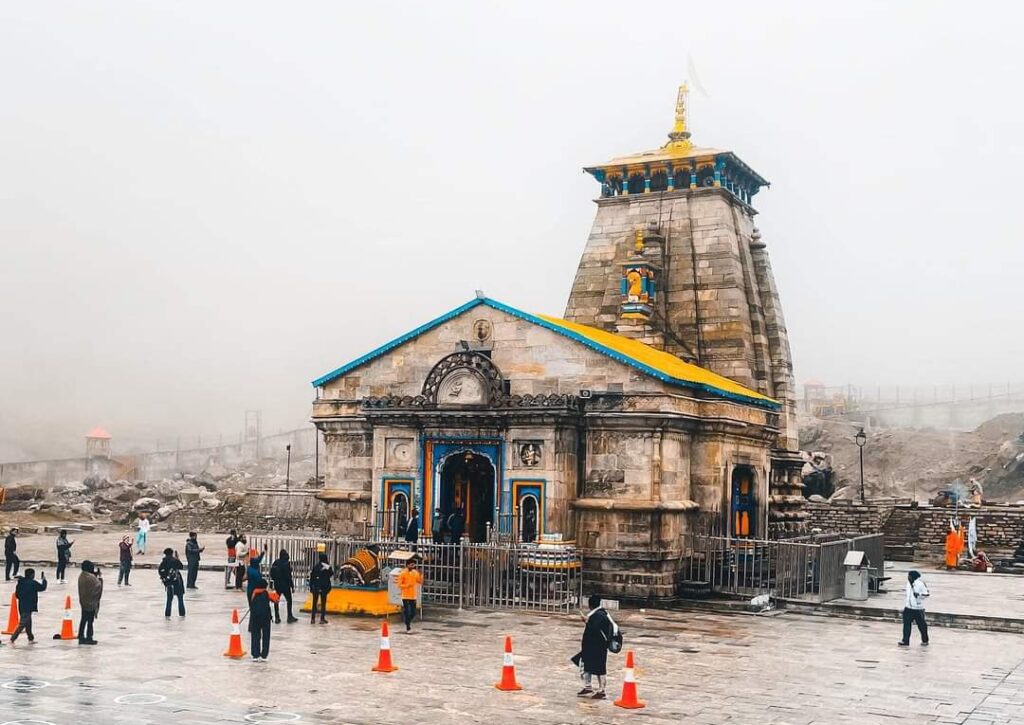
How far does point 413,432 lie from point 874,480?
220 ft

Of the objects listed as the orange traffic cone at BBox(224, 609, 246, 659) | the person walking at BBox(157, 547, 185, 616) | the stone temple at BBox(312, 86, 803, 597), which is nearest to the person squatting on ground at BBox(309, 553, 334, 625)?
the person walking at BBox(157, 547, 185, 616)

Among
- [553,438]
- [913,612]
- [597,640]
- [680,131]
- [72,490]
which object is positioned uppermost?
[680,131]

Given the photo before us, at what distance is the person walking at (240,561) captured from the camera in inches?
1163

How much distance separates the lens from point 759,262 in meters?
38.3

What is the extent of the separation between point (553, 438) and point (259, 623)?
10.4 meters

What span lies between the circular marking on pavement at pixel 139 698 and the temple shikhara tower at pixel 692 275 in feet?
72.2

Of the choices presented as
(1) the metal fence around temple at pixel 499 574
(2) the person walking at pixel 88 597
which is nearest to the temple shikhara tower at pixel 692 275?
(1) the metal fence around temple at pixel 499 574

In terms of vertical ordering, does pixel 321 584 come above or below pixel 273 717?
above

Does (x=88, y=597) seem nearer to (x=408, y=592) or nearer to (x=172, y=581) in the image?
(x=172, y=581)

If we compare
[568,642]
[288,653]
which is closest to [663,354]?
[568,642]

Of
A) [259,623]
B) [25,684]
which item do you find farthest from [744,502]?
[25,684]

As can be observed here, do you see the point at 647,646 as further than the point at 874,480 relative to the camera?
No

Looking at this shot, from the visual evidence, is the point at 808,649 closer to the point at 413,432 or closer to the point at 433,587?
the point at 433,587

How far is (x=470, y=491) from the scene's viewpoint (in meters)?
29.9
